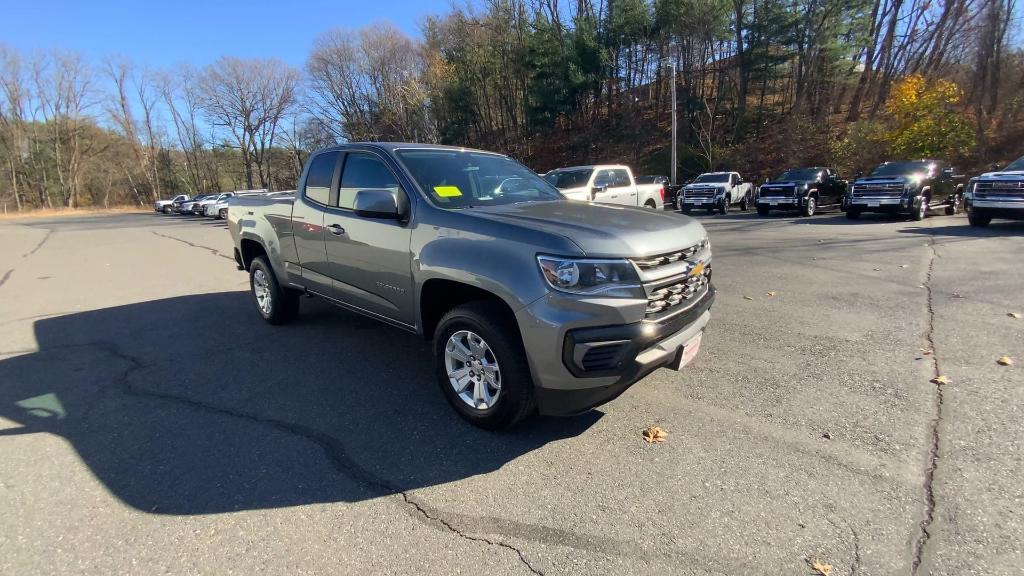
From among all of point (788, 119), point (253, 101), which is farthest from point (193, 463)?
point (253, 101)

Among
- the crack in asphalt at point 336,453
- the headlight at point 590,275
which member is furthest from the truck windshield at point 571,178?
the headlight at point 590,275

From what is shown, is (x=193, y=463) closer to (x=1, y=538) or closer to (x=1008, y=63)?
(x=1, y=538)

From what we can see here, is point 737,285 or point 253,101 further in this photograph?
point 253,101

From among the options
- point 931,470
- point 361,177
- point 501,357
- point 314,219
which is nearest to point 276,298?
point 314,219

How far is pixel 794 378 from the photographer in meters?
4.16

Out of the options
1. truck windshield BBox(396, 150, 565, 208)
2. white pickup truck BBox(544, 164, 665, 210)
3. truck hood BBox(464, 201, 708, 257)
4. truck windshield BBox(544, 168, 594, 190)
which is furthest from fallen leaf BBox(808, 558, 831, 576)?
truck windshield BBox(544, 168, 594, 190)

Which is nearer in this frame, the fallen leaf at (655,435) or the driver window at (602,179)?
the fallen leaf at (655,435)

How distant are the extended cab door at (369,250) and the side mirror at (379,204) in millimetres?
140

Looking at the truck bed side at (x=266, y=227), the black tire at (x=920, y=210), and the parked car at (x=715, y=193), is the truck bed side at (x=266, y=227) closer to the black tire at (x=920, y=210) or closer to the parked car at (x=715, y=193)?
the black tire at (x=920, y=210)

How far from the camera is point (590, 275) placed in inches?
115

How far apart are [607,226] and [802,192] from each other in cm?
1863

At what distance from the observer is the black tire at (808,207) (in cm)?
1881

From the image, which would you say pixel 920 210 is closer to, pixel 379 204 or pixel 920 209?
pixel 920 209

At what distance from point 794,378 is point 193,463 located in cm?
428
